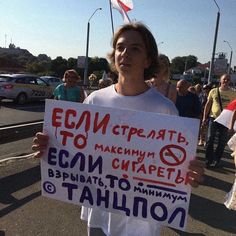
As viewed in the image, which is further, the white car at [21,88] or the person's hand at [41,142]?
the white car at [21,88]

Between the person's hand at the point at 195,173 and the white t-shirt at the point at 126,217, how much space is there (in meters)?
0.31

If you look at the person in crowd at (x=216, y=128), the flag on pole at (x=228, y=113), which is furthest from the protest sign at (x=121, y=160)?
the person in crowd at (x=216, y=128)

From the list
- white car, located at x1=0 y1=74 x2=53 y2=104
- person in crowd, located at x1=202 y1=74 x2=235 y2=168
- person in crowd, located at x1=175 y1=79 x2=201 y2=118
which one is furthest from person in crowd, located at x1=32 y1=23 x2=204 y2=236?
white car, located at x1=0 y1=74 x2=53 y2=104

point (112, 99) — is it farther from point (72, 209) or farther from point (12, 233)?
point (72, 209)

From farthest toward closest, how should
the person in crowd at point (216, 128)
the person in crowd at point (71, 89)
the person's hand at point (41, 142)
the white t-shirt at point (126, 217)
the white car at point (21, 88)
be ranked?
the white car at point (21, 88) < the person in crowd at point (216, 128) < the person in crowd at point (71, 89) < the person's hand at point (41, 142) < the white t-shirt at point (126, 217)

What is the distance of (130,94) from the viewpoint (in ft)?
7.82

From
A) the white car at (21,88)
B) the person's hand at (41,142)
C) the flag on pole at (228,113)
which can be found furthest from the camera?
the white car at (21,88)

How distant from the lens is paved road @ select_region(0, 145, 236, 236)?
14.2ft

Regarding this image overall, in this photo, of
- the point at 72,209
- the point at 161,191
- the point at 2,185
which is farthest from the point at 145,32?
the point at 2,185

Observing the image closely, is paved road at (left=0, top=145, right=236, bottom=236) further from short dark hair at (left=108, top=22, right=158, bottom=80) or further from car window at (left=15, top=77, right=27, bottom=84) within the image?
car window at (left=15, top=77, right=27, bottom=84)

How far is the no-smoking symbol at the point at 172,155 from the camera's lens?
2.23 m

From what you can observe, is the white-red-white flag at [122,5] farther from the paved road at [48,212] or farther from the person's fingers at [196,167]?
the person's fingers at [196,167]

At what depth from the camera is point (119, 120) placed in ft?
7.64

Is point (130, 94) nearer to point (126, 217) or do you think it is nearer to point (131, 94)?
point (131, 94)
